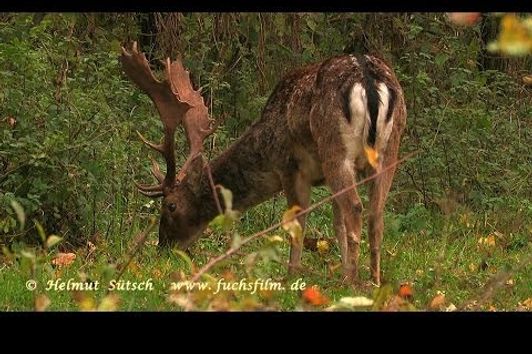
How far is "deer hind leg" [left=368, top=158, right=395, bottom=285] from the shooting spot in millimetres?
7387

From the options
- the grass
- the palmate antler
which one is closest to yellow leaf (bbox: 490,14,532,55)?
the grass

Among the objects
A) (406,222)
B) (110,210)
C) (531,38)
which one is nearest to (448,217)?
(406,222)

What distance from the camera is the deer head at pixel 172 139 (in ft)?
27.8

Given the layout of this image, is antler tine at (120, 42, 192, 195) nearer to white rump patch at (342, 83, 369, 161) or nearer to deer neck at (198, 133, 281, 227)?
deer neck at (198, 133, 281, 227)

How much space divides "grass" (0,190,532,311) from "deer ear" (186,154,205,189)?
18.9 inches

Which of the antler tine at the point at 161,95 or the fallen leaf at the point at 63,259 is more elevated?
the antler tine at the point at 161,95

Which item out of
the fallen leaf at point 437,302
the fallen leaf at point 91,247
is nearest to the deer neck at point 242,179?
the fallen leaf at point 91,247

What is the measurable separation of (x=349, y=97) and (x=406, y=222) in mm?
2547

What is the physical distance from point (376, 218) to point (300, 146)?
28.1 inches

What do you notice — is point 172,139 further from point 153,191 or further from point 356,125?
point 356,125

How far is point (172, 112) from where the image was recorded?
8.55 meters

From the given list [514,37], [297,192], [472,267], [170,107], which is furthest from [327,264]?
[514,37]

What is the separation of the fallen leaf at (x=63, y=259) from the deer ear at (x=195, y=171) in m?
0.98

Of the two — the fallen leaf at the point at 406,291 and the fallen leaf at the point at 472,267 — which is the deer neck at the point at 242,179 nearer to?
the fallen leaf at the point at 472,267
